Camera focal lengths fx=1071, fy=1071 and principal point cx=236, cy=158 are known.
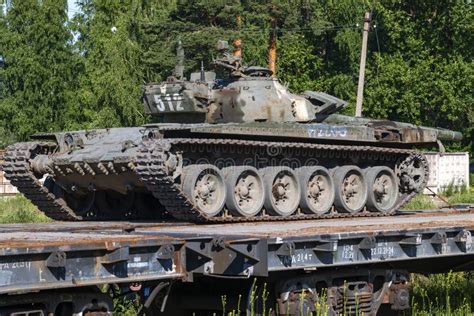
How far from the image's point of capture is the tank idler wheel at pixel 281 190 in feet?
55.0

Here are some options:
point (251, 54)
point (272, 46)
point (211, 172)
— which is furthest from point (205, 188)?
point (251, 54)

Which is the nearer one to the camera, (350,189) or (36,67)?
(350,189)

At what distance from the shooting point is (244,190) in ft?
53.7

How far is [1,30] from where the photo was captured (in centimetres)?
5672

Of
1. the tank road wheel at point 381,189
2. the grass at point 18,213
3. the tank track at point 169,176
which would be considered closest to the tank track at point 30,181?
the tank track at point 169,176

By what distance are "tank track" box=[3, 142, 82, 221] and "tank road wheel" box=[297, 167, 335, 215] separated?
3633mm

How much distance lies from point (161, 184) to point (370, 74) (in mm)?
34020

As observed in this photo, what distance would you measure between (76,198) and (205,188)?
2.72 meters

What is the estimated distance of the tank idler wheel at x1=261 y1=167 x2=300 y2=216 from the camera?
16.8 m

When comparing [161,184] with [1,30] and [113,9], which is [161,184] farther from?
[1,30]

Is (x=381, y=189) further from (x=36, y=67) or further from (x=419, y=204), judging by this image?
(x=36, y=67)

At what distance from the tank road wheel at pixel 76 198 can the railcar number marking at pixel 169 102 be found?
1.83 meters

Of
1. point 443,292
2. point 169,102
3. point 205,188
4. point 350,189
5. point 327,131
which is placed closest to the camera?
point 443,292

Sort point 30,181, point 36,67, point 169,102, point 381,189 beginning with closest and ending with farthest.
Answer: point 30,181
point 169,102
point 381,189
point 36,67
